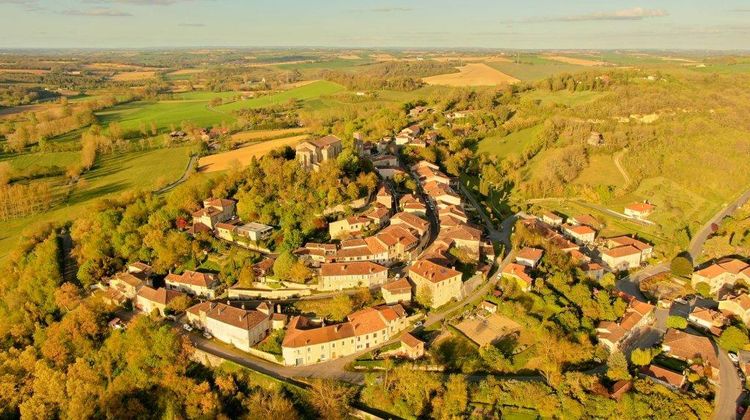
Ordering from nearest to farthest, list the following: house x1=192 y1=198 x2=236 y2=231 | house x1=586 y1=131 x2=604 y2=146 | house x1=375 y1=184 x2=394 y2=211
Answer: house x1=192 y1=198 x2=236 y2=231 < house x1=375 y1=184 x2=394 y2=211 < house x1=586 y1=131 x2=604 y2=146

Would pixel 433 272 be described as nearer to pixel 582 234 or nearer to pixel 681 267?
pixel 582 234

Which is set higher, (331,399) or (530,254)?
(530,254)

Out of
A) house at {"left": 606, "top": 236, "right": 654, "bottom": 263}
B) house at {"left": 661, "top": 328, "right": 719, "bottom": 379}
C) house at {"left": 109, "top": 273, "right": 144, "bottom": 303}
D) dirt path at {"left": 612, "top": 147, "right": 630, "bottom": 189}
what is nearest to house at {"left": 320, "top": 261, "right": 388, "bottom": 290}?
house at {"left": 109, "top": 273, "right": 144, "bottom": 303}

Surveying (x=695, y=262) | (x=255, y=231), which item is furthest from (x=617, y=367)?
(x=255, y=231)

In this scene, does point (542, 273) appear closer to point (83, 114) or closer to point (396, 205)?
point (396, 205)

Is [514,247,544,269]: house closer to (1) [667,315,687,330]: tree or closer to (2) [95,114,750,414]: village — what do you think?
(2) [95,114,750,414]: village

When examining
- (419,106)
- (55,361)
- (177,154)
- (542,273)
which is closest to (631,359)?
(542,273)

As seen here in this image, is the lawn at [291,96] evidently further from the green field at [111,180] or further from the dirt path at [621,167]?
the dirt path at [621,167]
